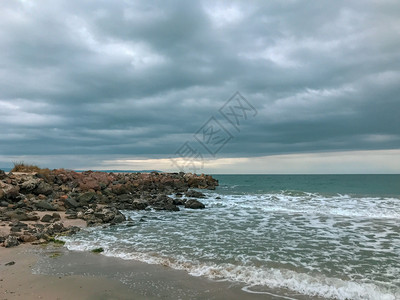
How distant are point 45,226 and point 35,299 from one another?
6133mm

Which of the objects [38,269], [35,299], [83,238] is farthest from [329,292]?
[83,238]

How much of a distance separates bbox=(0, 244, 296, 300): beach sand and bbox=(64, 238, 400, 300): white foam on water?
317 mm

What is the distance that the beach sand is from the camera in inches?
190

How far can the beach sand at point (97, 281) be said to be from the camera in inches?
190

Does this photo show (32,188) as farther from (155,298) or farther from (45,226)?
(155,298)

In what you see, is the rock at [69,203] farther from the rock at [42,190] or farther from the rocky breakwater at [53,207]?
the rock at [42,190]

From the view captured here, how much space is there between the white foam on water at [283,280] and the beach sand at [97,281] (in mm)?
317

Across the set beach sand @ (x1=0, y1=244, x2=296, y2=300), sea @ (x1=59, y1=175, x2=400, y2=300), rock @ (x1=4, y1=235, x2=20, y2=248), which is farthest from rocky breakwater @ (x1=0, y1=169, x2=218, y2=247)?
beach sand @ (x1=0, y1=244, x2=296, y2=300)

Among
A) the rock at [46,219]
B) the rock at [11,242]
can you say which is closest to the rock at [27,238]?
the rock at [11,242]

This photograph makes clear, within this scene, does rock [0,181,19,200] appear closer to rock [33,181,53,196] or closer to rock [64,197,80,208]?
rock [33,181,53,196]

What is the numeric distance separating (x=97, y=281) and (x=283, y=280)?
3.77 meters

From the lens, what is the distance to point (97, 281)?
17.9 feet

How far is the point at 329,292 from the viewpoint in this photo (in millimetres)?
5102

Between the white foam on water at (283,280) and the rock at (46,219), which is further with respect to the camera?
the rock at (46,219)
